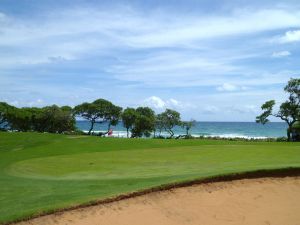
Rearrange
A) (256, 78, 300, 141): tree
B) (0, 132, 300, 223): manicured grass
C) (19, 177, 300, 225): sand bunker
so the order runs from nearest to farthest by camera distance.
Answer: (19, 177, 300, 225): sand bunker
(0, 132, 300, 223): manicured grass
(256, 78, 300, 141): tree

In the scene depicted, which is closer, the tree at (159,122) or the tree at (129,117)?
the tree at (129,117)

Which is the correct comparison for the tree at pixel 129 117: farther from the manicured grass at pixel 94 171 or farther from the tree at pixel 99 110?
the manicured grass at pixel 94 171

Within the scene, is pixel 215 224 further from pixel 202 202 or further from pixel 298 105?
pixel 298 105

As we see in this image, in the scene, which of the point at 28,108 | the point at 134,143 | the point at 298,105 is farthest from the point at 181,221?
the point at 28,108

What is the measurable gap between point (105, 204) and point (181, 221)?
5.87 ft

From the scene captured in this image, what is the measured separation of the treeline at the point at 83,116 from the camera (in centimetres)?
7038

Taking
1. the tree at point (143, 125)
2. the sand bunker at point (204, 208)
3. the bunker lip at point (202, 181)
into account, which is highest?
the tree at point (143, 125)

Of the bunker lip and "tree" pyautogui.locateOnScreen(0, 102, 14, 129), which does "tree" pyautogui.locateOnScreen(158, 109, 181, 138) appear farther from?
the bunker lip

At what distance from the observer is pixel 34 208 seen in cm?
993

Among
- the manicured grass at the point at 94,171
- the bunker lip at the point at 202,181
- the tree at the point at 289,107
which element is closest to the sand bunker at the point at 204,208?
the bunker lip at the point at 202,181

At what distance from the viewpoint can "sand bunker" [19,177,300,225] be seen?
961 cm

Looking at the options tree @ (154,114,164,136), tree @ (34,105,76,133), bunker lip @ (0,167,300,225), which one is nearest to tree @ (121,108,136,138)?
tree @ (154,114,164,136)

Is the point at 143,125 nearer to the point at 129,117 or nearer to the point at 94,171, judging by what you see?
the point at 129,117

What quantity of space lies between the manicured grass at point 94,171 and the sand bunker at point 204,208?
22.5 inches
